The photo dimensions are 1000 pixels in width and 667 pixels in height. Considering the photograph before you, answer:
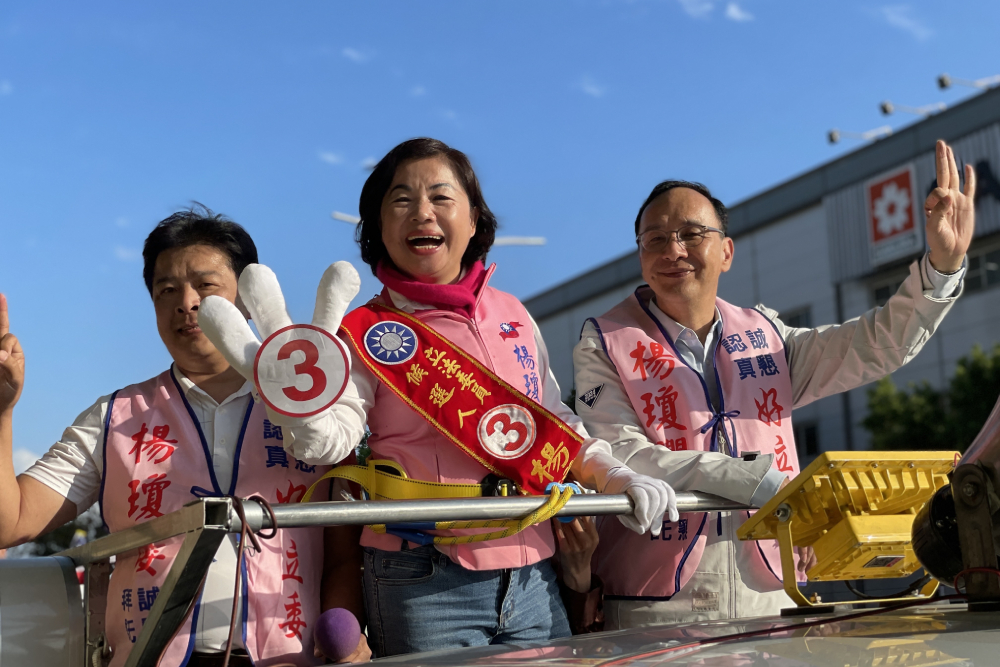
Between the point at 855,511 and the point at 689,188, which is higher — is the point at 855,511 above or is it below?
below

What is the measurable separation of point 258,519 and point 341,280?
770mm

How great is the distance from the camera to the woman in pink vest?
8.71 feet

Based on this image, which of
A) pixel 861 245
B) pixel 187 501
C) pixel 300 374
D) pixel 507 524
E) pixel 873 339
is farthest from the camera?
pixel 861 245

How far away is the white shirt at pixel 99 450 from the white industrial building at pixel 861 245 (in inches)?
856

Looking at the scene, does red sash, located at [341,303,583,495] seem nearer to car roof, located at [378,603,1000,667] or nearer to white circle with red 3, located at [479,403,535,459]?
white circle with red 3, located at [479,403,535,459]

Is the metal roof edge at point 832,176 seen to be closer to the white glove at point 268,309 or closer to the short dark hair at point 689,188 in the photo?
the short dark hair at point 689,188

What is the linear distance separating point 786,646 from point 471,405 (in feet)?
3.92

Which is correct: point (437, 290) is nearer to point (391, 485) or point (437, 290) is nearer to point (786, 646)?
point (391, 485)

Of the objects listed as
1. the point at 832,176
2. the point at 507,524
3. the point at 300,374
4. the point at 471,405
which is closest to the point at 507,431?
the point at 471,405

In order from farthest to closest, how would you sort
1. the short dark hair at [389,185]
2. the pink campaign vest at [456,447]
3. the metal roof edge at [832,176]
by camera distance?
the metal roof edge at [832,176] < the short dark hair at [389,185] < the pink campaign vest at [456,447]

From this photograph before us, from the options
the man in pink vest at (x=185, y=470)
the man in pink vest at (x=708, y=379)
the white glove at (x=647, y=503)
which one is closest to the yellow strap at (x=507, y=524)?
the white glove at (x=647, y=503)

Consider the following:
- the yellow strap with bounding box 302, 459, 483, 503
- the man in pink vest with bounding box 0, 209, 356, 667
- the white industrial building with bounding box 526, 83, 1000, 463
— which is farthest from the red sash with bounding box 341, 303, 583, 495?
the white industrial building with bounding box 526, 83, 1000, 463

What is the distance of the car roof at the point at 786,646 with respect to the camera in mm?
1646

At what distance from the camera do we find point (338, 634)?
2.24 meters
